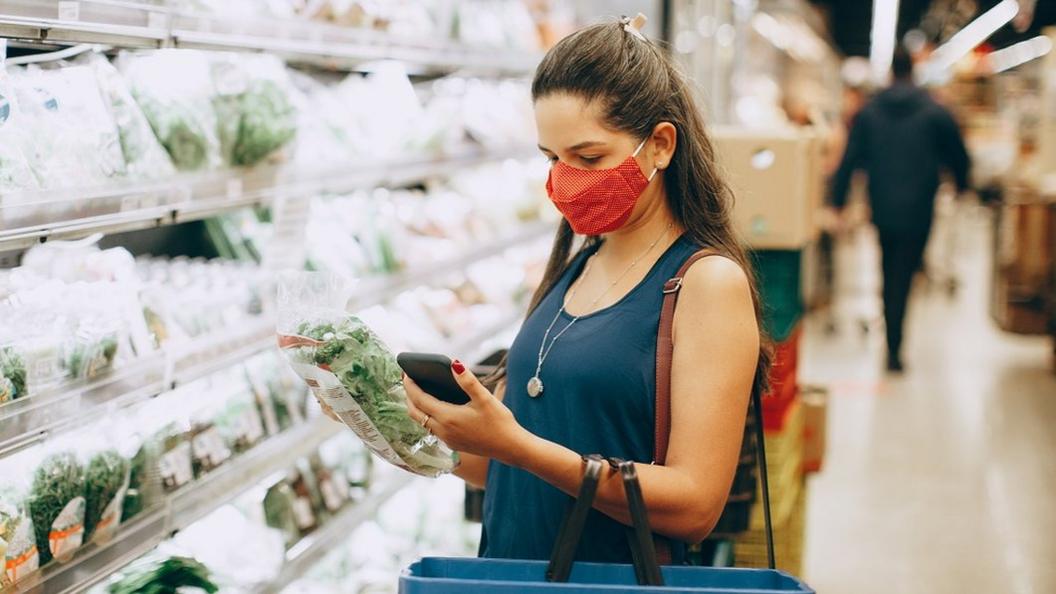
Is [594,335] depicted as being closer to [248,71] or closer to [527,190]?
[248,71]

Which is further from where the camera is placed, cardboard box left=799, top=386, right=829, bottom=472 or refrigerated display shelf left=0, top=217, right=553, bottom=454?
cardboard box left=799, top=386, right=829, bottom=472

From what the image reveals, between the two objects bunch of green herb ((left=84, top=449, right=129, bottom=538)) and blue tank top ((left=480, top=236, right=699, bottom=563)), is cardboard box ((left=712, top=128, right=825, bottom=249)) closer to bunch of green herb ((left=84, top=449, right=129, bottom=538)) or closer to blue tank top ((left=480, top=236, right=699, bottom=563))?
blue tank top ((left=480, top=236, right=699, bottom=563))

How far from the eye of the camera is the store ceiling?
19.2m

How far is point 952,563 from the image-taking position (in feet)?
15.7

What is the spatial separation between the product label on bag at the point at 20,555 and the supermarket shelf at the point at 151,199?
1.62ft

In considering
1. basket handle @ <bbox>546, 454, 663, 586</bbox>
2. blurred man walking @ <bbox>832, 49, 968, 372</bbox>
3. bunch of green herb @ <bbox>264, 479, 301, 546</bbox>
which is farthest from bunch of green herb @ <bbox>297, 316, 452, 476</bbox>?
blurred man walking @ <bbox>832, 49, 968, 372</bbox>

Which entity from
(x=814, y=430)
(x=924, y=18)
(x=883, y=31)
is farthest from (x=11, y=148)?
(x=924, y=18)

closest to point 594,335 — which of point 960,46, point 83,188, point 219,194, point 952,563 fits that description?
point 83,188

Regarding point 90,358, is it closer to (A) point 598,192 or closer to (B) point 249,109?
(B) point 249,109

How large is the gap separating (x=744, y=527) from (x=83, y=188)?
5.72 ft

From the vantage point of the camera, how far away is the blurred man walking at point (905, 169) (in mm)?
8445

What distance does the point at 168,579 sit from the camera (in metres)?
2.36

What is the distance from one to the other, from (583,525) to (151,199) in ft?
4.30

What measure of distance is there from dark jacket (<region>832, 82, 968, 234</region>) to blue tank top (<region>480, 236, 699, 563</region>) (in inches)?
271
